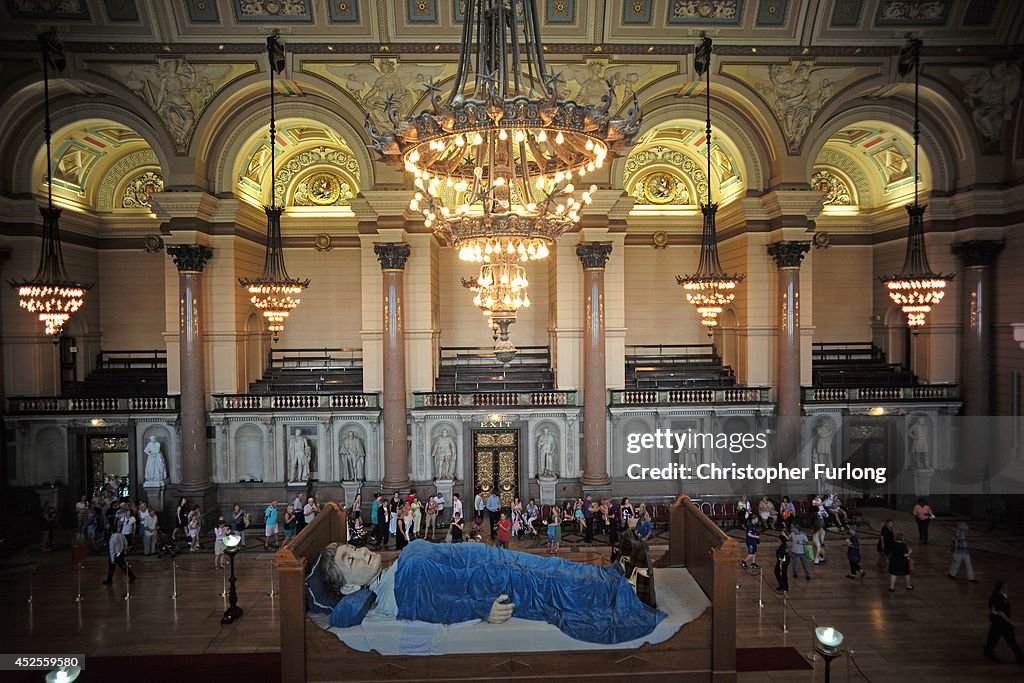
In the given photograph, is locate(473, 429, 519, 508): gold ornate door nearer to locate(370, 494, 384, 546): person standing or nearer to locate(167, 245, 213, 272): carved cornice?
locate(370, 494, 384, 546): person standing

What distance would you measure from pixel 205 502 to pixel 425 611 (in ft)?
34.2

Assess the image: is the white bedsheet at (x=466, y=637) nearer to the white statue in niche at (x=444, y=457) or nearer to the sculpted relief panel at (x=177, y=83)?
the white statue in niche at (x=444, y=457)

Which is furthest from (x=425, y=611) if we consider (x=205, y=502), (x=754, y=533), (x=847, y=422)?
(x=847, y=422)

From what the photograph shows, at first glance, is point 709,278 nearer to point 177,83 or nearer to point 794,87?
point 794,87

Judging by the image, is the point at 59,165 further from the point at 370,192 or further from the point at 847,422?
the point at 847,422

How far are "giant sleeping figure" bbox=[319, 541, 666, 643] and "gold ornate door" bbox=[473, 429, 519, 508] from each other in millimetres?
8189

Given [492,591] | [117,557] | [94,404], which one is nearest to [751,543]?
[492,591]

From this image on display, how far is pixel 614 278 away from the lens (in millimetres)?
16250

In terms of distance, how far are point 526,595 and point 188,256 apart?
41.4 ft

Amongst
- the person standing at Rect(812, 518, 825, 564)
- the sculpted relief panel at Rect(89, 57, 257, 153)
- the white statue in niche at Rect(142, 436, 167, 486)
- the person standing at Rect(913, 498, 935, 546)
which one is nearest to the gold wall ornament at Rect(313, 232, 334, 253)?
the sculpted relief panel at Rect(89, 57, 257, 153)

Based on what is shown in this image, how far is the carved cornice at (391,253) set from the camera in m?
15.6

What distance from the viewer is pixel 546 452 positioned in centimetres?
1603

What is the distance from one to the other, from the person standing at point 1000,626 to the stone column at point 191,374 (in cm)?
1617

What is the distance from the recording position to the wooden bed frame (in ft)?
23.7
